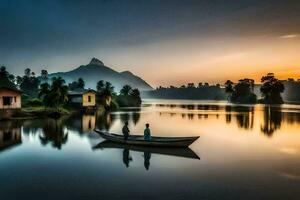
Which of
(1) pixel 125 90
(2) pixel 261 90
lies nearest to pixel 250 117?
(1) pixel 125 90

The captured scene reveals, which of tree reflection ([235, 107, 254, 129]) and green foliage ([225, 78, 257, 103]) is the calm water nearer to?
tree reflection ([235, 107, 254, 129])

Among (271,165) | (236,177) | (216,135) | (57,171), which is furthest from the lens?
(216,135)

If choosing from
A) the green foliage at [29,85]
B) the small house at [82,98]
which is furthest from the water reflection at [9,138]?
the green foliage at [29,85]

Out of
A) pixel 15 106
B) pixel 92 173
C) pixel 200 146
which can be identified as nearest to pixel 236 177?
pixel 92 173

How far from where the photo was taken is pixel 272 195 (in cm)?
1339

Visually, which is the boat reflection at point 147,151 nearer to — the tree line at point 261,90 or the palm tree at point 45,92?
the palm tree at point 45,92

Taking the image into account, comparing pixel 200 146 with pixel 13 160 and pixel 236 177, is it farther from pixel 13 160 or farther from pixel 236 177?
pixel 13 160

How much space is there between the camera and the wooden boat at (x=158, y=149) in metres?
22.7

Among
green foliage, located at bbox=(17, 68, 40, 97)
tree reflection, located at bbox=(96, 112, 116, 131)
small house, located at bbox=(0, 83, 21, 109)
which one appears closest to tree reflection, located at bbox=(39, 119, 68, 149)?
tree reflection, located at bbox=(96, 112, 116, 131)

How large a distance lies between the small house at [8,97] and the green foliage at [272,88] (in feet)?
421

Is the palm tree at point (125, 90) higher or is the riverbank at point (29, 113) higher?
the palm tree at point (125, 90)

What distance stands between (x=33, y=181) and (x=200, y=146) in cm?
1608

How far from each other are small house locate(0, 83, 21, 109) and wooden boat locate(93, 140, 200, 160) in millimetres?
30800

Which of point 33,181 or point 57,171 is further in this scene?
point 57,171
